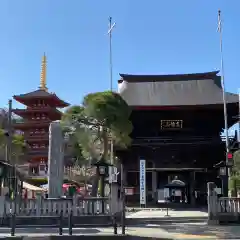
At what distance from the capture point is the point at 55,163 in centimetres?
2139

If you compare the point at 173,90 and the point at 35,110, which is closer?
the point at 173,90

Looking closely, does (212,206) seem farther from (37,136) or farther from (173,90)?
(37,136)

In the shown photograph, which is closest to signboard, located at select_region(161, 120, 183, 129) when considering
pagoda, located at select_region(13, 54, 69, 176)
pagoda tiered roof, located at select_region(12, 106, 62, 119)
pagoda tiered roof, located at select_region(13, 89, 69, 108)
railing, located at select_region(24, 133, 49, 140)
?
pagoda, located at select_region(13, 54, 69, 176)

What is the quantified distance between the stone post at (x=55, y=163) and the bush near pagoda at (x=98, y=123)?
3.79 m

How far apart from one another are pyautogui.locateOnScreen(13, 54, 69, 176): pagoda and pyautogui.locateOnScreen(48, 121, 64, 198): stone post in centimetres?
4526

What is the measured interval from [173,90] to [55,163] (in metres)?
22.0

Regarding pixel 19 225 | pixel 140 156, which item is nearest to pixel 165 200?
pixel 140 156

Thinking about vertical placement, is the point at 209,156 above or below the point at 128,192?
above

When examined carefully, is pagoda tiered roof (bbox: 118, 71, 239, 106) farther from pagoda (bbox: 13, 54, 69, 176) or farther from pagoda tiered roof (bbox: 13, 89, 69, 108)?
pagoda tiered roof (bbox: 13, 89, 69, 108)

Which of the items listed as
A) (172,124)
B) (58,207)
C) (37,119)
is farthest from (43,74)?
(58,207)

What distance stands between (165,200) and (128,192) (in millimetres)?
3484

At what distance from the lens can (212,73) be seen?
42.2 meters

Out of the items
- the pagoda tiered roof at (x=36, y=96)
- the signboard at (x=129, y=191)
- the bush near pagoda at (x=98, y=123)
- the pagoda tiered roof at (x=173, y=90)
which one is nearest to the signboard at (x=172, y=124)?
the pagoda tiered roof at (x=173, y=90)

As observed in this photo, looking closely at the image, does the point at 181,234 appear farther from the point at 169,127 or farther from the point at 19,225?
the point at 169,127
